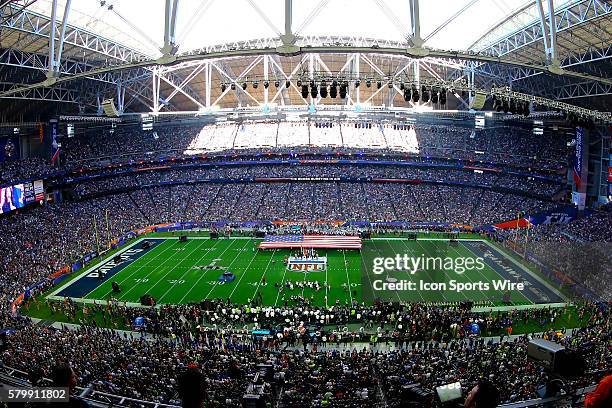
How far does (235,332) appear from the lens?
77.4 ft

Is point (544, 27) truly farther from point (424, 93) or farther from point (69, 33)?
point (69, 33)

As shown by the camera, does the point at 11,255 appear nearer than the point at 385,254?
Yes

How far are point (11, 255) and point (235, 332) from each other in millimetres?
21404

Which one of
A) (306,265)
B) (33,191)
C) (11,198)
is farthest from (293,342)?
(33,191)

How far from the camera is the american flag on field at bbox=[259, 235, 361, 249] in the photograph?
1523 inches

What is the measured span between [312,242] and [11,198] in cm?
2640

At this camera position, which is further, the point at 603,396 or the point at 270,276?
the point at 270,276

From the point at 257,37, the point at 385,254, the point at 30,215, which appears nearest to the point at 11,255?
the point at 30,215

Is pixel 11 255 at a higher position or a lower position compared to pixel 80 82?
lower

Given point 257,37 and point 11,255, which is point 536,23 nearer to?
point 257,37

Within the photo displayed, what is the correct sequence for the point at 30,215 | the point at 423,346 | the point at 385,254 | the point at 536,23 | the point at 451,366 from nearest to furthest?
the point at 451,366, the point at 423,346, the point at 536,23, the point at 385,254, the point at 30,215

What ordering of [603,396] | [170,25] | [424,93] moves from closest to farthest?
[603,396] → [170,25] → [424,93]

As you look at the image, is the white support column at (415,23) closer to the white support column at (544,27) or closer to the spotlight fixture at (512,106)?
the white support column at (544,27)

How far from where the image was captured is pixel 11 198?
1672 inches
